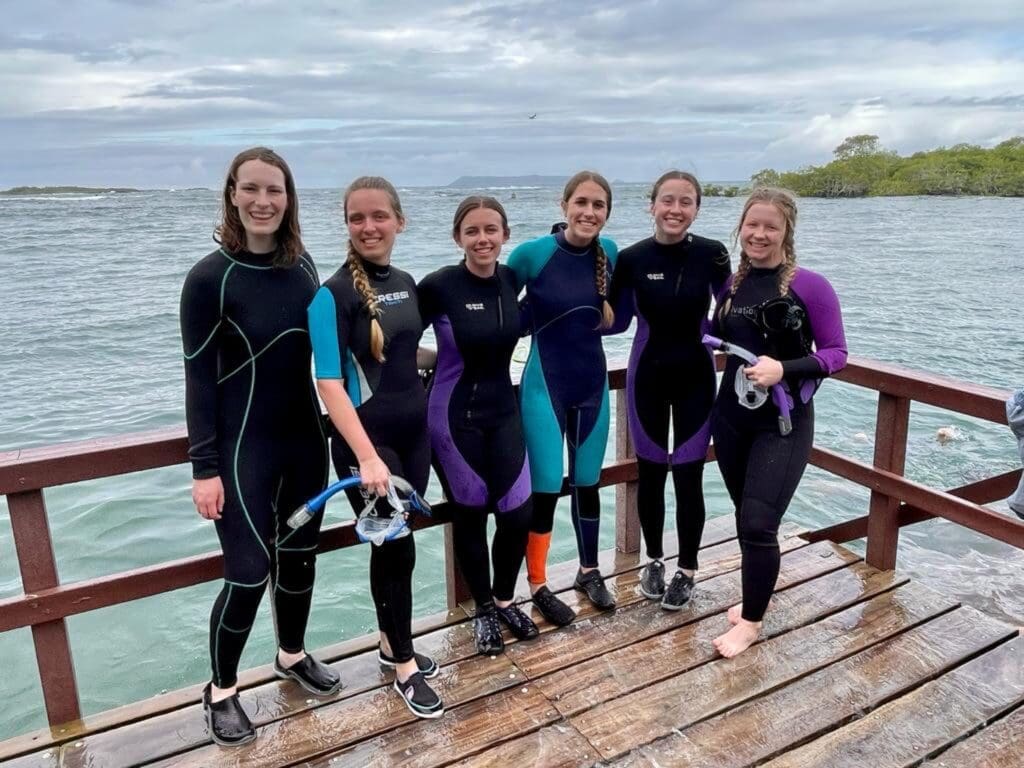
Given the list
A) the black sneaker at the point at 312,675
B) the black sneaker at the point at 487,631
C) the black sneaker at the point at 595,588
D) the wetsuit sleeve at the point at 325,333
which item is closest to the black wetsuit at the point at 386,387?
the wetsuit sleeve at the point at 325,333

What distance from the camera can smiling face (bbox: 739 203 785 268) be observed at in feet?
8.71

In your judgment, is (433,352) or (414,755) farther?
(433,352)

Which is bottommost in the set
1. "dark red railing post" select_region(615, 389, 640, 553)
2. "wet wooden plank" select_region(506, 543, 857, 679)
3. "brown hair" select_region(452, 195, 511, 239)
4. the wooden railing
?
"wet wooden plank" select_region(506, 543, 857, 679)

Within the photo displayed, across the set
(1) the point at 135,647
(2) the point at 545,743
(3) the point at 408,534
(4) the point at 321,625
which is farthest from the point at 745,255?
(1) the point at 135,647

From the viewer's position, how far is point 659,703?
2465mm

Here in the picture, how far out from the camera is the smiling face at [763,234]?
265cm

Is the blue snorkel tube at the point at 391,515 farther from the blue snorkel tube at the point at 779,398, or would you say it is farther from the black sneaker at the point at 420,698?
the blue snorkel tube at the point at 779,398

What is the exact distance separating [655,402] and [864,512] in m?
4.68

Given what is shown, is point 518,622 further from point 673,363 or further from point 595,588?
point 673,363

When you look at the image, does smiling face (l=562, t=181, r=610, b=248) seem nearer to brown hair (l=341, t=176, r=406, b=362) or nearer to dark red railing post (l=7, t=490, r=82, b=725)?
brown hair (l=341, t=176, r=406, b=362)

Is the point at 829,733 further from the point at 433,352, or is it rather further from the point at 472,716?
the point at 433,352

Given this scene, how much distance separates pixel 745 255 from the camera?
2.74m

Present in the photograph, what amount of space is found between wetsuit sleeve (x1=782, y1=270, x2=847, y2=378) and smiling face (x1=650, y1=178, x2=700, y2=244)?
1.54 feet

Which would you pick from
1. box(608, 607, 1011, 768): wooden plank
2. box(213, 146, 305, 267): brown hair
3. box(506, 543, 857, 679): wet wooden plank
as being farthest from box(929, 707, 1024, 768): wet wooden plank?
box(213, 146, 305, 267): brown hair
